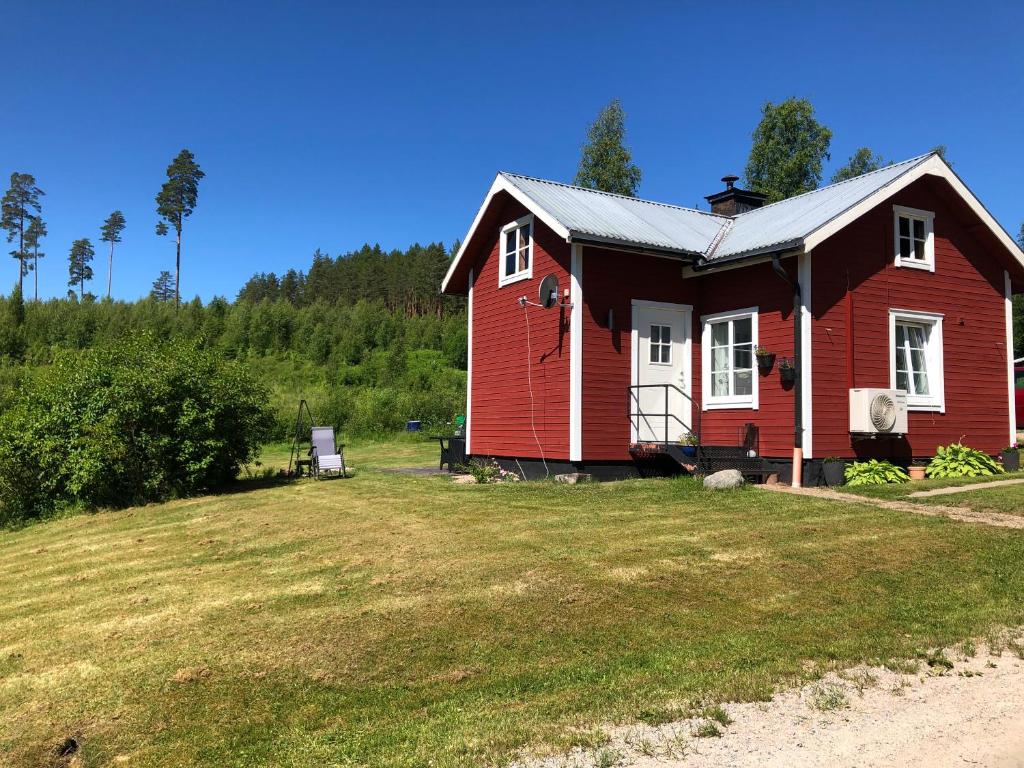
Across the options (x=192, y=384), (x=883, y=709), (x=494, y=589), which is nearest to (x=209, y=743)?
(x=494, y=589)

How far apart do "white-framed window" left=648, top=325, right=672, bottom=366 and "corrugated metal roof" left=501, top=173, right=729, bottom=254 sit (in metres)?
1.47

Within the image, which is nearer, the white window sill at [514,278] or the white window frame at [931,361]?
the white window frame at [931,361]

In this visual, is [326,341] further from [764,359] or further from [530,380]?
[764,359]

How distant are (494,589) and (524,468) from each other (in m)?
8.34

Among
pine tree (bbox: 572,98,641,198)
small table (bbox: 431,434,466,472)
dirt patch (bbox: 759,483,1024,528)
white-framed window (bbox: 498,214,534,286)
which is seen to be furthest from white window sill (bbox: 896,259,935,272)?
pine tree (bbox: 572,98,641,198)

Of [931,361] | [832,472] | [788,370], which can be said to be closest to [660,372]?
[788,370]

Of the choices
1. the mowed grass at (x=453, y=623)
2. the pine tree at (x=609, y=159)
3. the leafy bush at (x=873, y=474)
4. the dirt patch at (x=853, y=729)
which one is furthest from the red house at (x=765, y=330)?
the pine tree at (x=609, y=159)

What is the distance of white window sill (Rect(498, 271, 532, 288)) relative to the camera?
14.6m

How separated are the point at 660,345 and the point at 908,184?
5.08 metres

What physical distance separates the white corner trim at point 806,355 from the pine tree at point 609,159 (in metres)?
20.2

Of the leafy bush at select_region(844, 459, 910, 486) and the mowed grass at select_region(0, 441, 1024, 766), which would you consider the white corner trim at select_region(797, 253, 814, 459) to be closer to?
the leafy bush at select_region(844, 459, 910, 486)

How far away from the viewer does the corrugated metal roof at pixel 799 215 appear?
40.8 feet

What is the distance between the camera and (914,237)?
13781mm

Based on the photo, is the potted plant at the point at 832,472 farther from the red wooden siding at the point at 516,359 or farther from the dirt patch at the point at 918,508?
the red wooden siding at the point at 516,359
